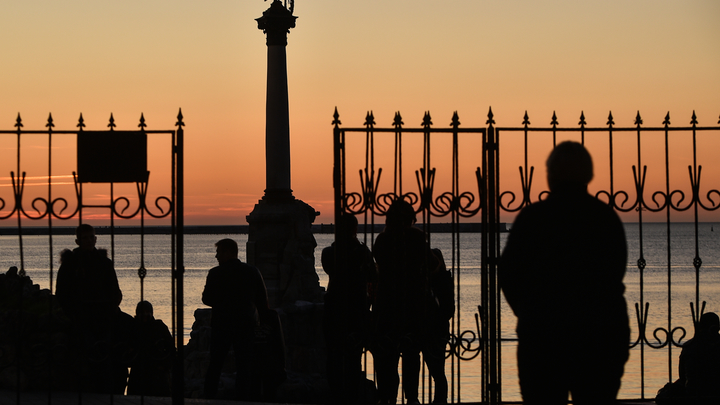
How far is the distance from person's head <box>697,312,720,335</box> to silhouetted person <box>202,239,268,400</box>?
140 inches

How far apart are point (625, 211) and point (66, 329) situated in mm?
4657

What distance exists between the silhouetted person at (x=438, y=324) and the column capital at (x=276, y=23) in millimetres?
9901

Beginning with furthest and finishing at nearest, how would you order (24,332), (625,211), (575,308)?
1. (24,332)
2. (625,211)
3. (575,308)

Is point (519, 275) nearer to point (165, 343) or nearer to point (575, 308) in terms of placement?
point (575, 308)

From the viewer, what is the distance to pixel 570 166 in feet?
13.5

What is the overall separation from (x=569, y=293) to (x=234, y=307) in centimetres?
376

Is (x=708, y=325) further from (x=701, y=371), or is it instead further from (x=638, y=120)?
(x=638, y=120)

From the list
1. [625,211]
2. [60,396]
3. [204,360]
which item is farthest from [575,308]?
[204,360]

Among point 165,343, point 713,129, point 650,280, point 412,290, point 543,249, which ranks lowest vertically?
point 650,280

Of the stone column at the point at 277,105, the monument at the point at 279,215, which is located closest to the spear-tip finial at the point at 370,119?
the monument at the point at 279,215

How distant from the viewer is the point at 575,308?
13.0 ft

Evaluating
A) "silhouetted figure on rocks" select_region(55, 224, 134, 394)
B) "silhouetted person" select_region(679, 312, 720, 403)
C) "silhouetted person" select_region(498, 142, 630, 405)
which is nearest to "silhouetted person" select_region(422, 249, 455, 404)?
"silhouetted person" select_region(679, 312, 720, 403)

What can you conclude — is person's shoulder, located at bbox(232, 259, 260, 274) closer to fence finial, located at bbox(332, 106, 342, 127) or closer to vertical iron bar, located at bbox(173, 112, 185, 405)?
vertical iron bar, located at bbox(173, 112, 185, 405)

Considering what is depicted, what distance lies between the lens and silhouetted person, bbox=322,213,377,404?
597cm
